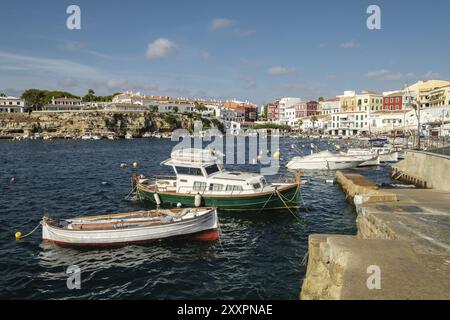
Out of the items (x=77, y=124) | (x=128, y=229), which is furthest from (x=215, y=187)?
(x=77, y=124)

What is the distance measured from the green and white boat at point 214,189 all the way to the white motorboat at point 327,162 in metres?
23.7

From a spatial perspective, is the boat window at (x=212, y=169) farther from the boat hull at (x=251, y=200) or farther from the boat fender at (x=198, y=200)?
the boat fender at (x=198, y=200)

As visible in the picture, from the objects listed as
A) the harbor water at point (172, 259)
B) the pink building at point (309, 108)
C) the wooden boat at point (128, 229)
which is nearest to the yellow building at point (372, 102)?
the pink building at point (309, 108)

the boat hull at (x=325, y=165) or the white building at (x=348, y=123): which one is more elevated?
the white building at (x=348, y=123)

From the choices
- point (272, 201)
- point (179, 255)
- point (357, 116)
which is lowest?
point (179, 255)

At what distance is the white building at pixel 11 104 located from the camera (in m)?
151

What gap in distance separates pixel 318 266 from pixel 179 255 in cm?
782

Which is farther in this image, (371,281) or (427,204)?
(427,204)

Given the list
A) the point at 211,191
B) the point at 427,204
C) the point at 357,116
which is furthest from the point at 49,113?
the point at 427,204

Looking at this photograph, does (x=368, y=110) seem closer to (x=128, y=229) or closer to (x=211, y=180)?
(x=211, y=180)

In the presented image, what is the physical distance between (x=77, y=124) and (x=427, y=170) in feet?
452

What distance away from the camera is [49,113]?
14162 cm

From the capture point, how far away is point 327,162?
4691 centimetres
